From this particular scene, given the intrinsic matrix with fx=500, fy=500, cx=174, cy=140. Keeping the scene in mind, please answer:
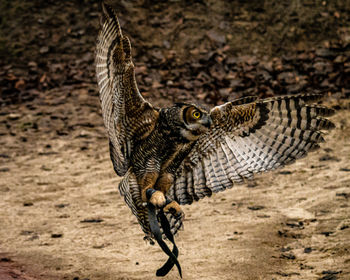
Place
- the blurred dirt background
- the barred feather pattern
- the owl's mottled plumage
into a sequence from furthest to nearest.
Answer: the blurred dirt background < the barred feather pattern < the owl's mottled plumage

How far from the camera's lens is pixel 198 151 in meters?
3.78

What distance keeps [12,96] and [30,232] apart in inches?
160

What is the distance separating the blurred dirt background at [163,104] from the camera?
434 cm

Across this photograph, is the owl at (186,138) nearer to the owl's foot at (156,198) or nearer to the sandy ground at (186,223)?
the owl's foot at (156,198)

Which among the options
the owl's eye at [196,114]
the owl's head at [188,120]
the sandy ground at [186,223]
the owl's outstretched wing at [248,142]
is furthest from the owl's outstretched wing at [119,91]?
the sandy ground at [186,223]

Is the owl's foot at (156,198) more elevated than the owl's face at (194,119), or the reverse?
the owl's face at (194,119)

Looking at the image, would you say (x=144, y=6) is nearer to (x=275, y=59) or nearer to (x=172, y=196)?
(x=275, y=59)

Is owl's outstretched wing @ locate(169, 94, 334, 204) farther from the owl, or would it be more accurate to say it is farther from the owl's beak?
the owl's beak

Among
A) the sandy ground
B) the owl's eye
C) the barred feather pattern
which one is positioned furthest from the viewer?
the sandy ground

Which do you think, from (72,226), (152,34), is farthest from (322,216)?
(152,34)

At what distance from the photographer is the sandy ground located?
4145 mm

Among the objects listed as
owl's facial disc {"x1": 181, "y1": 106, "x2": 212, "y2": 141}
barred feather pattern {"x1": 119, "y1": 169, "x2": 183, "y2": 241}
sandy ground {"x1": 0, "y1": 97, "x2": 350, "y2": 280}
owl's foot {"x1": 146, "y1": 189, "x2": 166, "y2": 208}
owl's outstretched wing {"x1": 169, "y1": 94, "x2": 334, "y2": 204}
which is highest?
owl's facial disc {"x1": 181, "y1": 106, "x2": 212, "y2": 141}

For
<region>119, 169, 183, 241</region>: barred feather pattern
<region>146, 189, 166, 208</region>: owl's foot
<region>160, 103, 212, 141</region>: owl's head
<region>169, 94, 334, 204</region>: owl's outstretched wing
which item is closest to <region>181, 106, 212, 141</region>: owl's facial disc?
<region>160, 103, 212, 141</region>: owl's head

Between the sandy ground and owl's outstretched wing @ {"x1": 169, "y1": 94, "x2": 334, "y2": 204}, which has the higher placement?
owl's outstretched wing @ {"x1": 169, "y1": 94, "x2": 334, "y2": 204}
